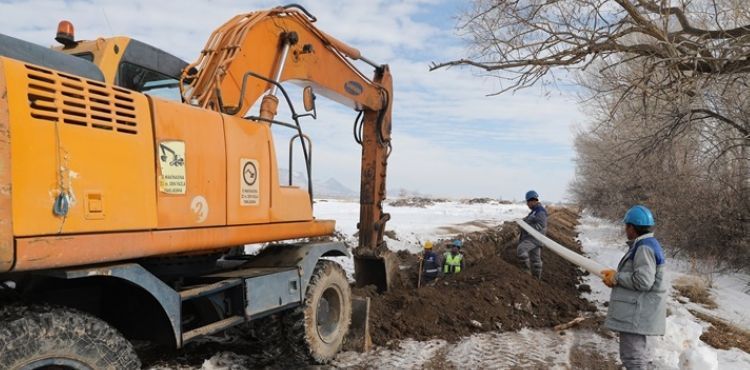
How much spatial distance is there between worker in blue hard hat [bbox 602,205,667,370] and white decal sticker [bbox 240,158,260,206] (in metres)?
2.91

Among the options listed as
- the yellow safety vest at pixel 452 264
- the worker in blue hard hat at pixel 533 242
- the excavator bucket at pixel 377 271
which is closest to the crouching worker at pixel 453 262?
the yellow safety vest at pixel 452 264

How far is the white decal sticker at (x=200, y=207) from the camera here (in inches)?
Result: 143

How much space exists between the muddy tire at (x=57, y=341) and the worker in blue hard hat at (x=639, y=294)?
351 centimetres

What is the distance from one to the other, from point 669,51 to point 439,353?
14.9ft

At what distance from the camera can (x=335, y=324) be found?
17.8 feet

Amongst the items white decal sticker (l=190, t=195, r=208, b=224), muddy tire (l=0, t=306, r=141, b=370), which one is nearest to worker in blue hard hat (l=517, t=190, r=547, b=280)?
white decal sticker (l=190, t=195, r=208, b=224)

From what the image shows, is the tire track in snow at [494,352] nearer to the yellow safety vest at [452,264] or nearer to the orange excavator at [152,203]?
the orange excavator at [152,203]

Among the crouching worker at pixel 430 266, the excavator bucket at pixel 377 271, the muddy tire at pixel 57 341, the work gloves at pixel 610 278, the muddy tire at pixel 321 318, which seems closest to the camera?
the muddy tire at pixel 57 341

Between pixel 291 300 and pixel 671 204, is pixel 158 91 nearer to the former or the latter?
pixel 291 300

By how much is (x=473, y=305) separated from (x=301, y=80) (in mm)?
3539

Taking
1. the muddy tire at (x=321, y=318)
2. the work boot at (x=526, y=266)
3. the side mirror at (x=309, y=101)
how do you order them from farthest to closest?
the work boot at (x=526, y=266)
the side mirror at (x=309, y=101)
the muddy tire at (x=321, y=318)

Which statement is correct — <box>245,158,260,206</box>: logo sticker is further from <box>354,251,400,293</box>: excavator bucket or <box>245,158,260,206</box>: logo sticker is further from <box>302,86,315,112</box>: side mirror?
<box>354,251,400,293</box>: excavator bucket

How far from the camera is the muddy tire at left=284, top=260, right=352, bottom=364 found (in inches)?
192

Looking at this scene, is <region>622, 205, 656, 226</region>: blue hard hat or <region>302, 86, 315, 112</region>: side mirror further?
<region>302, 86, 315, 112</region>: side mirror
